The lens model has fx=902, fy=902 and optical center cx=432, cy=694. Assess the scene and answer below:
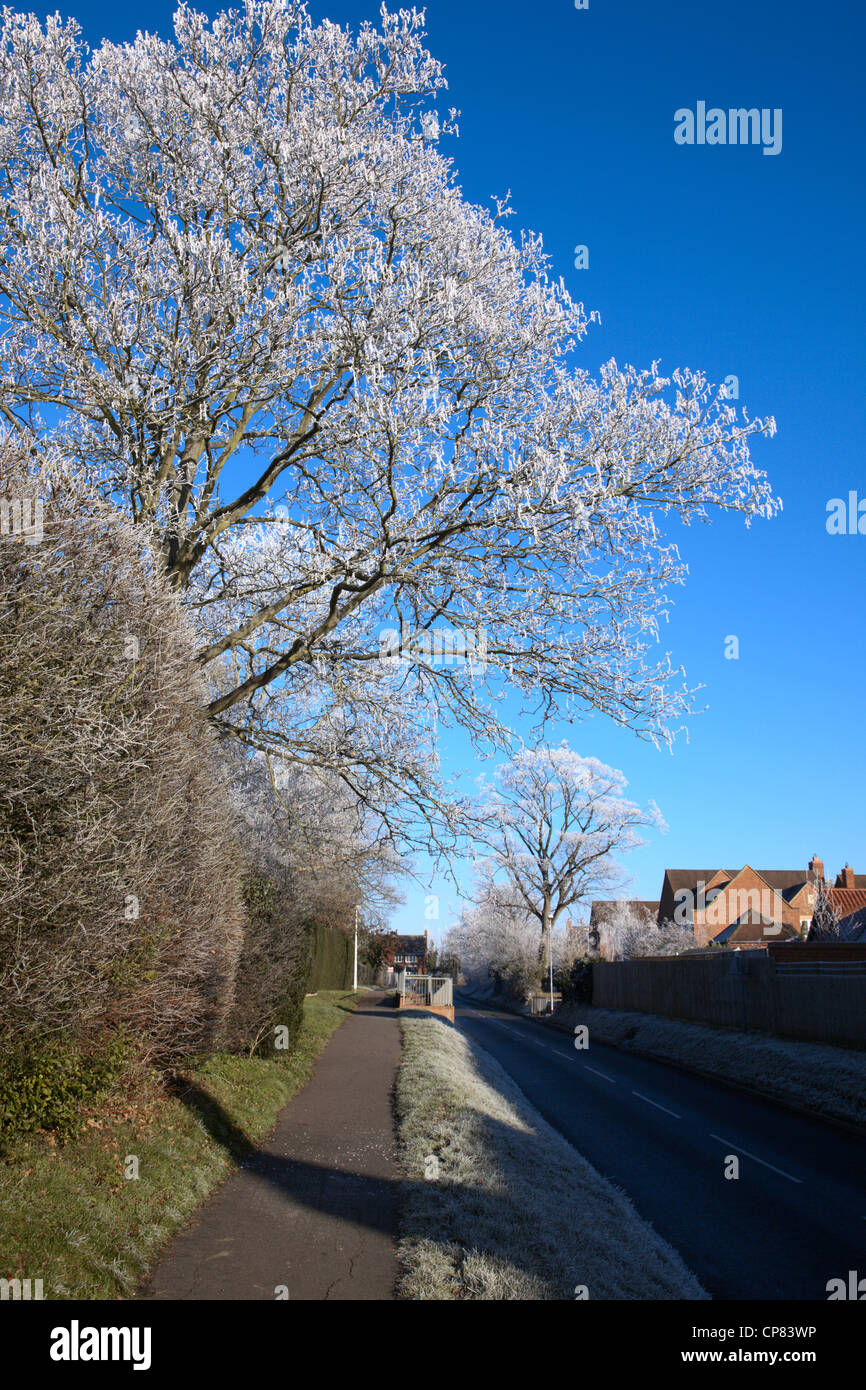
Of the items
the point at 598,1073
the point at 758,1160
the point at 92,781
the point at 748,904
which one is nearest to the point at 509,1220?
the point at 92,781

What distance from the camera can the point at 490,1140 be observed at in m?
10.2

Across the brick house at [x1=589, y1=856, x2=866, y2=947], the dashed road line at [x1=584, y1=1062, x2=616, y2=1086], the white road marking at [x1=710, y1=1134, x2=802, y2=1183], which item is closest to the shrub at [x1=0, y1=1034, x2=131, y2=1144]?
the white road marking at [x1=710, y1=1134, x2=802, y2=1183]

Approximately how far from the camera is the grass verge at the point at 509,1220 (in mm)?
5766

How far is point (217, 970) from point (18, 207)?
764 centimetres

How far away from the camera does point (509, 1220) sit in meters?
7.06

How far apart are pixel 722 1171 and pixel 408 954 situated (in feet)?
254

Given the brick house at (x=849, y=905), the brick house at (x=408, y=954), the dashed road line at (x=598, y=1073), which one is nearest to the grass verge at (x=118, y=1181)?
the dashed road line at (x=598, y=1073)

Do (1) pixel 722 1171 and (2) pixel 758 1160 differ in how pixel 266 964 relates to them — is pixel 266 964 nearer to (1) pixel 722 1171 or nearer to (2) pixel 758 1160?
(1) pixel 722 1171

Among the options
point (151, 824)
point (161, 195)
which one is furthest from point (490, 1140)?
point (161, 195)

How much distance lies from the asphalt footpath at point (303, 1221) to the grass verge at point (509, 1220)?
25 centimetres

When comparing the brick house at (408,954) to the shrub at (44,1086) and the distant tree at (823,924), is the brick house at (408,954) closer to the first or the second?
the distant tree at (823,924)

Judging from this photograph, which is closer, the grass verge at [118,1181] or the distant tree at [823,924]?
the grass verge at [118,1181]

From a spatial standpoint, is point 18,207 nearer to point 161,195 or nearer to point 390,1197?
point 161,195

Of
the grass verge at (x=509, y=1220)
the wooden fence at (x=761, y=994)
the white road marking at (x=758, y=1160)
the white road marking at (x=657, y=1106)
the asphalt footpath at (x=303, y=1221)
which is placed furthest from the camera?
the wooden fence at (x=761, y=994)
